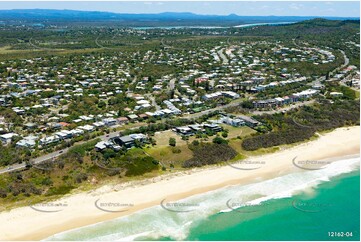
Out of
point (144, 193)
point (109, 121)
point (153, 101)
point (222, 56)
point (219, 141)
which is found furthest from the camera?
point (222, 56)

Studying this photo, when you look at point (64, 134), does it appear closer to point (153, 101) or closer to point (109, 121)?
point (109, 121)

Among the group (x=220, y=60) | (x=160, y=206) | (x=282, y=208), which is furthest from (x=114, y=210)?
(x=220, y=60)

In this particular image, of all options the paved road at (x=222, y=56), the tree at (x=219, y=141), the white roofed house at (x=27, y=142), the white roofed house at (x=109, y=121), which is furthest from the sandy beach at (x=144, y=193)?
the paved road at (x=222, y=56)

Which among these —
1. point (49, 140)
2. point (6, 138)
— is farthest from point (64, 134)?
point (6, 138)

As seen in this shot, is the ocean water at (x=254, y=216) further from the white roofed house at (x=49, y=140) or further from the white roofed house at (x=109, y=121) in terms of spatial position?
the white roofed house at (x=109, y=121)

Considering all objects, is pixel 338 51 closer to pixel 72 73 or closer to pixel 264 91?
pixel 264 91
